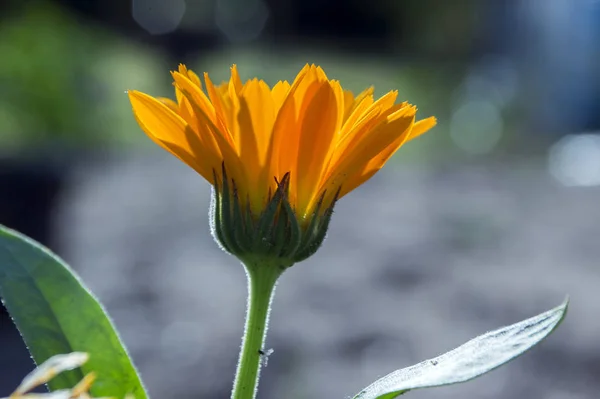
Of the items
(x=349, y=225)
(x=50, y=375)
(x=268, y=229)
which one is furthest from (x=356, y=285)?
(x=50, y=375)

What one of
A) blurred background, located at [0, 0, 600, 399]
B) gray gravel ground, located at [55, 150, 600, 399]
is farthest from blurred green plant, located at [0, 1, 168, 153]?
gray gravel ground, located at [55, 150, 600, 399]

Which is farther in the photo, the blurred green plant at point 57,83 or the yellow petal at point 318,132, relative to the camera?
the blurred green plant at point 57,83

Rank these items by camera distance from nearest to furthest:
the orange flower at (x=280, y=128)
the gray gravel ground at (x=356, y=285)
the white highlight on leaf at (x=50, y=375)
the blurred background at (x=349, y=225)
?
the white highlight on leaf at (x=50, y=375), the orange flower at (x=280, y=128), the gray gravel ground at (x=356, y=285), the blurred background at (x=349, y=225)

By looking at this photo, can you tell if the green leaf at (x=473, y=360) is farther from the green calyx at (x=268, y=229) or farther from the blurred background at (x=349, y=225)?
the blurred background at (x=349, y=225)

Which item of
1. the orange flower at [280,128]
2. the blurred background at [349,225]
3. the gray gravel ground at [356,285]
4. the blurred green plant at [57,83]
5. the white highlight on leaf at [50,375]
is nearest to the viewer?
the white highlight on leaf at [50,375]

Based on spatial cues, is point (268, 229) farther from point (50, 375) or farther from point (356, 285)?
point (356, 285)

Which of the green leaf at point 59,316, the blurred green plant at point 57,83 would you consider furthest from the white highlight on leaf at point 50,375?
the blurred green plant at point 57,83

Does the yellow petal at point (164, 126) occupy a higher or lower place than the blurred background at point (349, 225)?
lower
